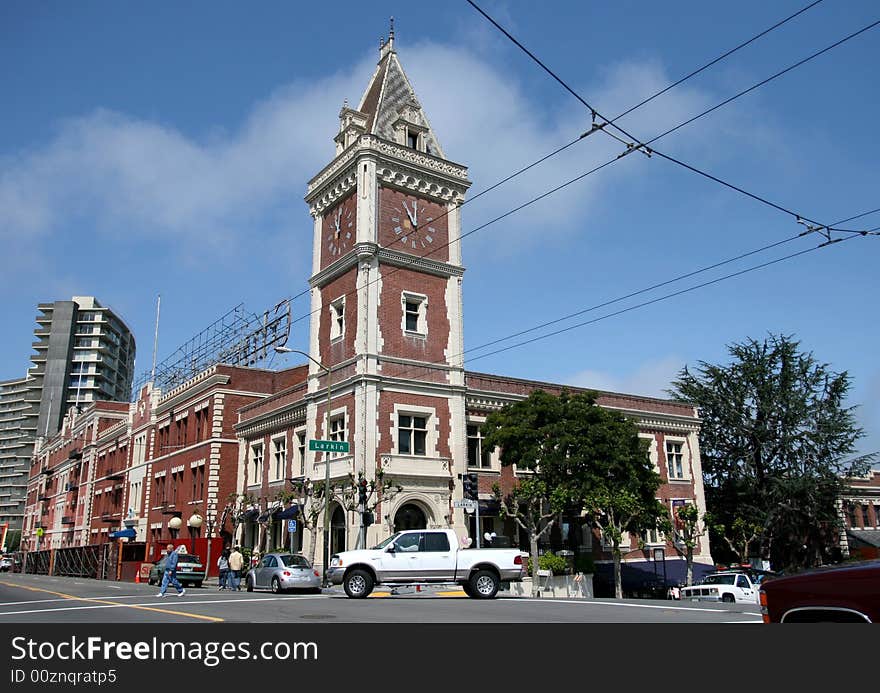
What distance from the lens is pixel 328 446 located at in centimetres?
2870

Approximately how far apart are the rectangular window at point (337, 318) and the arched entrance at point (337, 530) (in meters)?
8.13

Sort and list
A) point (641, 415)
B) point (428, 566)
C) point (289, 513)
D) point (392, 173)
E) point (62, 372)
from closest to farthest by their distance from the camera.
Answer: point (428, 566) → point (289, 513) → point (392, 173) → point (641, 415) → point (62, 372)

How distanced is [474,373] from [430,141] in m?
12.5

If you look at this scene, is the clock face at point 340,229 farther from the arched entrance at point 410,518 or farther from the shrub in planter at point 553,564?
the shrub in planter at point 553,564

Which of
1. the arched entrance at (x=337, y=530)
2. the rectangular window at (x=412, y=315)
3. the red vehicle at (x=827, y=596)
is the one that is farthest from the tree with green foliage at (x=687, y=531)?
the red vehicle at (x=827, y=596)

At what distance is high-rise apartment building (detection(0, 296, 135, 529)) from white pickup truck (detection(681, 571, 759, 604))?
12611 centimetres

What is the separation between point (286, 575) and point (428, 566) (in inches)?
365

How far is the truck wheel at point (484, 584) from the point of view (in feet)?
66.7

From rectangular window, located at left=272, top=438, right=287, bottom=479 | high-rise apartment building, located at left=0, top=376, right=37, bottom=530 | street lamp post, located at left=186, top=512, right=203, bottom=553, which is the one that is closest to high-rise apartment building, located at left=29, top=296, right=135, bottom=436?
high-rise apartment building, located at left=0, top=376, right=37, bottom=530

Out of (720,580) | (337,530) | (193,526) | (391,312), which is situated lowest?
(720,580)

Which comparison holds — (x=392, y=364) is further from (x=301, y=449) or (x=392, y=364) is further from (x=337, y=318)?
(x=301, y=449)

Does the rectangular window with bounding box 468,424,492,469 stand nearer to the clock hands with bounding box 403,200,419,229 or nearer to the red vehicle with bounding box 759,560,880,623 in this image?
the clock hands with bounding box 403,200,419,229

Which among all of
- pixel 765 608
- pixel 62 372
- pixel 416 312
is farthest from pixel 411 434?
pixel 62 372

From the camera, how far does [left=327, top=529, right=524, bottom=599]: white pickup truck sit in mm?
20188
